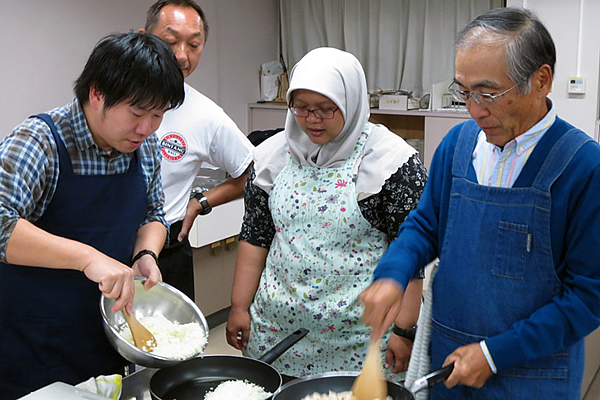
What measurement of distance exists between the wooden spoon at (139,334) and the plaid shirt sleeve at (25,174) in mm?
290

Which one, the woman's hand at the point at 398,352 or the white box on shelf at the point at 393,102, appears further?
the white box on shelf at the point at 393,102

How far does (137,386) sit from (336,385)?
1.54 feet

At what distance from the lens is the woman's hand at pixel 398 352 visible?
63.1 inches

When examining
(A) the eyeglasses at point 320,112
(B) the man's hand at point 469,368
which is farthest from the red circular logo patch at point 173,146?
(B) the man's hand at point 469,368

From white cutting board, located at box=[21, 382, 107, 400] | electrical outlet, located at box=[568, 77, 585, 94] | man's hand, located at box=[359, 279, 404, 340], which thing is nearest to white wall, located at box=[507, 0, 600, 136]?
electrical outlet, located at box=[568, 77, 585, 94]

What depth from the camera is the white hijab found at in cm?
156

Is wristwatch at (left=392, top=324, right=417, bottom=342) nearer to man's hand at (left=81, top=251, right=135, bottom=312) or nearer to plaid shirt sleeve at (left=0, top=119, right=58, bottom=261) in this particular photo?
man's hand at (left=81, top=251, right=135, bottom=312)

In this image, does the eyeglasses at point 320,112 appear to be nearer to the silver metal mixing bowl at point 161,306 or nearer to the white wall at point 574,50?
the silver metal mixing bowl at point 161,306

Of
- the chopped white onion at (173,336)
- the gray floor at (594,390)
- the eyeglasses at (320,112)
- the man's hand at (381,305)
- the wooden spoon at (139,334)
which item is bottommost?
the gray floor at (594,390)

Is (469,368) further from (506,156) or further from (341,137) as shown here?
(341,137)

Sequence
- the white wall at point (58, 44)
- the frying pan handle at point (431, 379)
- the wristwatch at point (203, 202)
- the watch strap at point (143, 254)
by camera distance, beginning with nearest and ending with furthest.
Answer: the frying pan handle at point (431, 379), the watch strap at point (143, 254), the wristwatch at point (203, 202), the white wall at point (58, 44)

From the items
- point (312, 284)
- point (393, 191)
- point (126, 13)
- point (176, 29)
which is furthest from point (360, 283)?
point (126, 13)

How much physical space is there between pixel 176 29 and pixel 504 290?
140 cm

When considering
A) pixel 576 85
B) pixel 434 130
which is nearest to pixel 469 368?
pixel 576 85
